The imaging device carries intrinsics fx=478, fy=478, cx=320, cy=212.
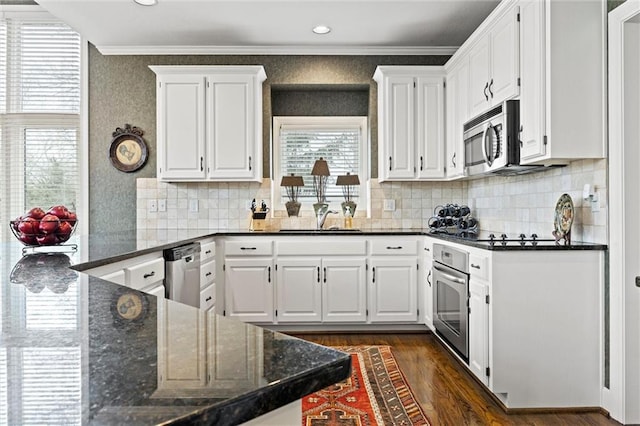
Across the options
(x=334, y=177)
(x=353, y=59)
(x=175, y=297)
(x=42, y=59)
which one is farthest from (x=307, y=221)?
(x=42, y=59)

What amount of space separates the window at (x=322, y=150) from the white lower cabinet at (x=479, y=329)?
2.14m

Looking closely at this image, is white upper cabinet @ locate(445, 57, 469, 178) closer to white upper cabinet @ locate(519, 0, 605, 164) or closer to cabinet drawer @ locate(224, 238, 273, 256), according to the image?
white upper cabinet @ locate(519, 0, 605, 164)

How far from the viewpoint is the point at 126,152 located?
451 cm

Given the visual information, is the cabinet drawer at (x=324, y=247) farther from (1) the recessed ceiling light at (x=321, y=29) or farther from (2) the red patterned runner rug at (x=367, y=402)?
(1) the recessed ceiling light at (x=321, y=29)

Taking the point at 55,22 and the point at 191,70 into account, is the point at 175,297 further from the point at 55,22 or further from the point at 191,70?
the point at 55,22

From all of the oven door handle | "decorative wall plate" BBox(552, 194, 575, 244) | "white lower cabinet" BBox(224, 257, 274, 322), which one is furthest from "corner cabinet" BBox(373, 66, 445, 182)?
"decorative wall plate" BBox(552, 194, 575, 244)

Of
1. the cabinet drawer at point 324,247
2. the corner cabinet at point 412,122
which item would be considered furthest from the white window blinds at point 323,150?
the cabinet drawer at point 324,247

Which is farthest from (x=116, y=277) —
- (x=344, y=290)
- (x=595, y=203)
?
(x=595, y=203)

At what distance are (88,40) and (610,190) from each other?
431cm

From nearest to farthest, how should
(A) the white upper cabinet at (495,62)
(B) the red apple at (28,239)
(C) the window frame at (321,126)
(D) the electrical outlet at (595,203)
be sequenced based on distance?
(B) the red apple at (28,239) → (D) the electrical outlet at (595,203) → (A) the white upper cabinet at (495,62) → (C) the window frame at (321,126)

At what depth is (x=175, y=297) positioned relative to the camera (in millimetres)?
2949

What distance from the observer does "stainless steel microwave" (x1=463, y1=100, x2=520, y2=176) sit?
281 centimetres

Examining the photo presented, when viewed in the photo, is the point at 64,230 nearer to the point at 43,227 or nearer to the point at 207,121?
the point at 43,227

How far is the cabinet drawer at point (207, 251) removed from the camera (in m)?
3.58
